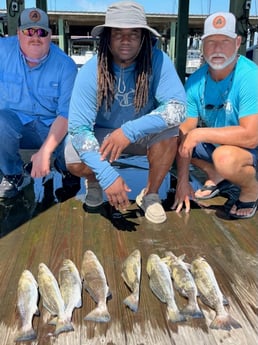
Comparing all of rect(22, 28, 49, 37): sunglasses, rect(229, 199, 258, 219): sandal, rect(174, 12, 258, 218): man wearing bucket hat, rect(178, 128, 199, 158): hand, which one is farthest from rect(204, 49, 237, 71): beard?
rect(22, 28, 49, 37): sunglasses

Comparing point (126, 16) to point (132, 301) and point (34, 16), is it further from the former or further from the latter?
point (132, 301)

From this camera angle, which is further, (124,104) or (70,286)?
(124,104)

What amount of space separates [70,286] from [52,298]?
12cm

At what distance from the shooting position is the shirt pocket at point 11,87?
3227mm

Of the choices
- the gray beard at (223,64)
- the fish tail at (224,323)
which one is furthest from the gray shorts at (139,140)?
the fish tail at (224,323)

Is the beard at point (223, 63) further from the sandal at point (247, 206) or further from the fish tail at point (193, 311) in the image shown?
the fish tail at point (193, 311)

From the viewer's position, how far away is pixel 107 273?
2197 millimetres

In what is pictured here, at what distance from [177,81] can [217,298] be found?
1.53m

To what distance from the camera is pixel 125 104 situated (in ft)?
9.57

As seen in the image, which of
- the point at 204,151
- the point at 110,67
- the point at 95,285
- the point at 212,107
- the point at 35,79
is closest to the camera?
the point at 95,285

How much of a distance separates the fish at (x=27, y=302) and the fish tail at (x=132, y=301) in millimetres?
419

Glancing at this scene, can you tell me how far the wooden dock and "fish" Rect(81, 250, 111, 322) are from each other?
4 centimetres

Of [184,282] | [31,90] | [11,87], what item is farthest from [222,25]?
[184,282]

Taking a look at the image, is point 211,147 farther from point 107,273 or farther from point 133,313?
point 133,313
